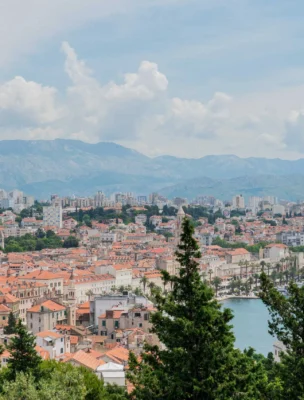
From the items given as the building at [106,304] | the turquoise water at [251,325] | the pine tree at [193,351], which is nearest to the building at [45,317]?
the building at [106,304]

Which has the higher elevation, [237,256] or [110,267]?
[110,267]

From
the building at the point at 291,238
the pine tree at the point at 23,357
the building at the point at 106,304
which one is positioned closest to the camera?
the pine tree at the point at 23,357

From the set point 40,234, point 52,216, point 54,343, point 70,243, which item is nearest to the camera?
point 54,343

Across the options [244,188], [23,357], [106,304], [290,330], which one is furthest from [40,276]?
[244,188]

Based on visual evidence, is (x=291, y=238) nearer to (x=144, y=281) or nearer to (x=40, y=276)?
(x=144, y=281)

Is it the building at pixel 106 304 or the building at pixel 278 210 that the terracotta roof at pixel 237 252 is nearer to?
the building at pixel 106 304

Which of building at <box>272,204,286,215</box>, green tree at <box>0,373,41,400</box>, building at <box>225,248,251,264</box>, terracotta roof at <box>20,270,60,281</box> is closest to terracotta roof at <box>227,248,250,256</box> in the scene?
building at <box>225,248,251,264</box>

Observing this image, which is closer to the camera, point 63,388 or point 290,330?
point 290,330
